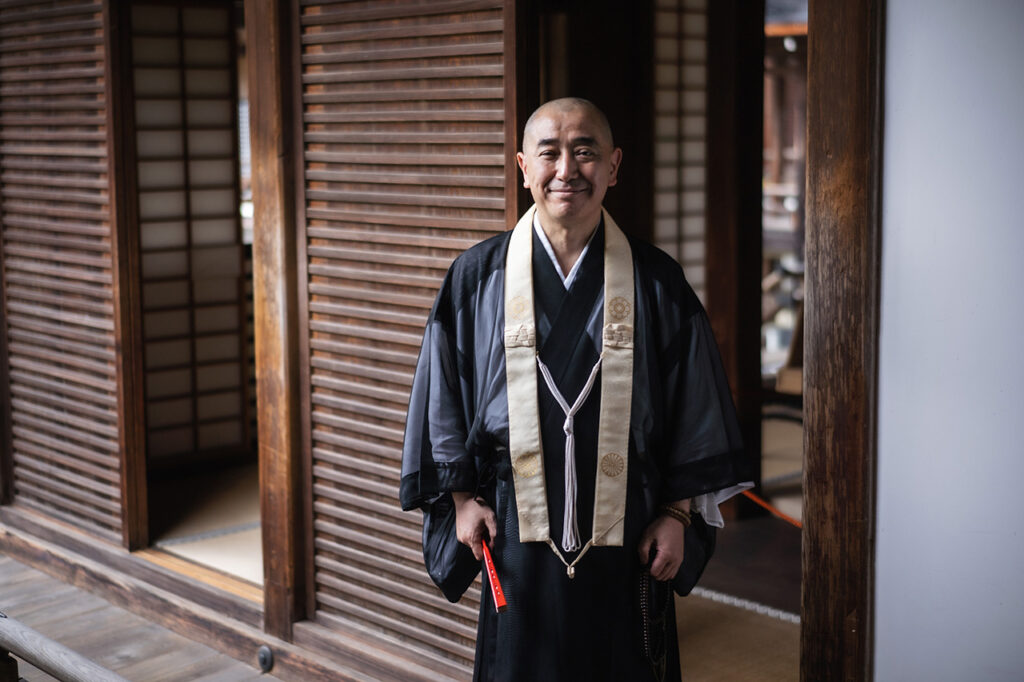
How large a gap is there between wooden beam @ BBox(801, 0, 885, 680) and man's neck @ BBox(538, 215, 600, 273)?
464 millimetres

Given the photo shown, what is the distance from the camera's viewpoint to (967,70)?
226 centimetres

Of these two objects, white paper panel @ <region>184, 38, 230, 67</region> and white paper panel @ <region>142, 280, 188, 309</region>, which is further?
white paper panel @ <region>142, 280, 188, 309</region>

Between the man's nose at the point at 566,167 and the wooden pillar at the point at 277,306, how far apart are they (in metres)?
1.56

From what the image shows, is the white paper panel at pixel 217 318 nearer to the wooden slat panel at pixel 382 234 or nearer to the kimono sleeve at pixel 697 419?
the wooden slat panel at pixel 382 234

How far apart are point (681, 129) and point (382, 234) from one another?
2.20m

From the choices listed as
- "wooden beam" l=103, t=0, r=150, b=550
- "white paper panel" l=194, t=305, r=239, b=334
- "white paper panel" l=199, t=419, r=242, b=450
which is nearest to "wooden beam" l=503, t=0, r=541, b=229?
"wooden beam" l=103, t=0, r=150, b=550

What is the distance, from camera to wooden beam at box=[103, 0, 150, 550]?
14.1 ft

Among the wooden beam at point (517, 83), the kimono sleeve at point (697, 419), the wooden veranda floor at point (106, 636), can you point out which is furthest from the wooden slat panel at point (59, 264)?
the kimono sleeve at point (697, 419)

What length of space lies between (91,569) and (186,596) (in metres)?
0.58

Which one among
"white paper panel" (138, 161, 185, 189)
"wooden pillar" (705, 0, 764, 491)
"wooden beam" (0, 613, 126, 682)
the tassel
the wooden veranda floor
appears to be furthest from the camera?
"white paper panel" (138, 161, 185, 189)

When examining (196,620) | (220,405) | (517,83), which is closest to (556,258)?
(517,83)

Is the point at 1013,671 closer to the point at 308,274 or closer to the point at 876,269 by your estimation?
the point at 876,269

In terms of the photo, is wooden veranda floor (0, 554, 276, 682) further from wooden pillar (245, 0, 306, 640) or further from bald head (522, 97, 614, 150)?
bald head (522, 97, 614, 150)

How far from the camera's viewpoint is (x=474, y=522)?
2.42 metres
